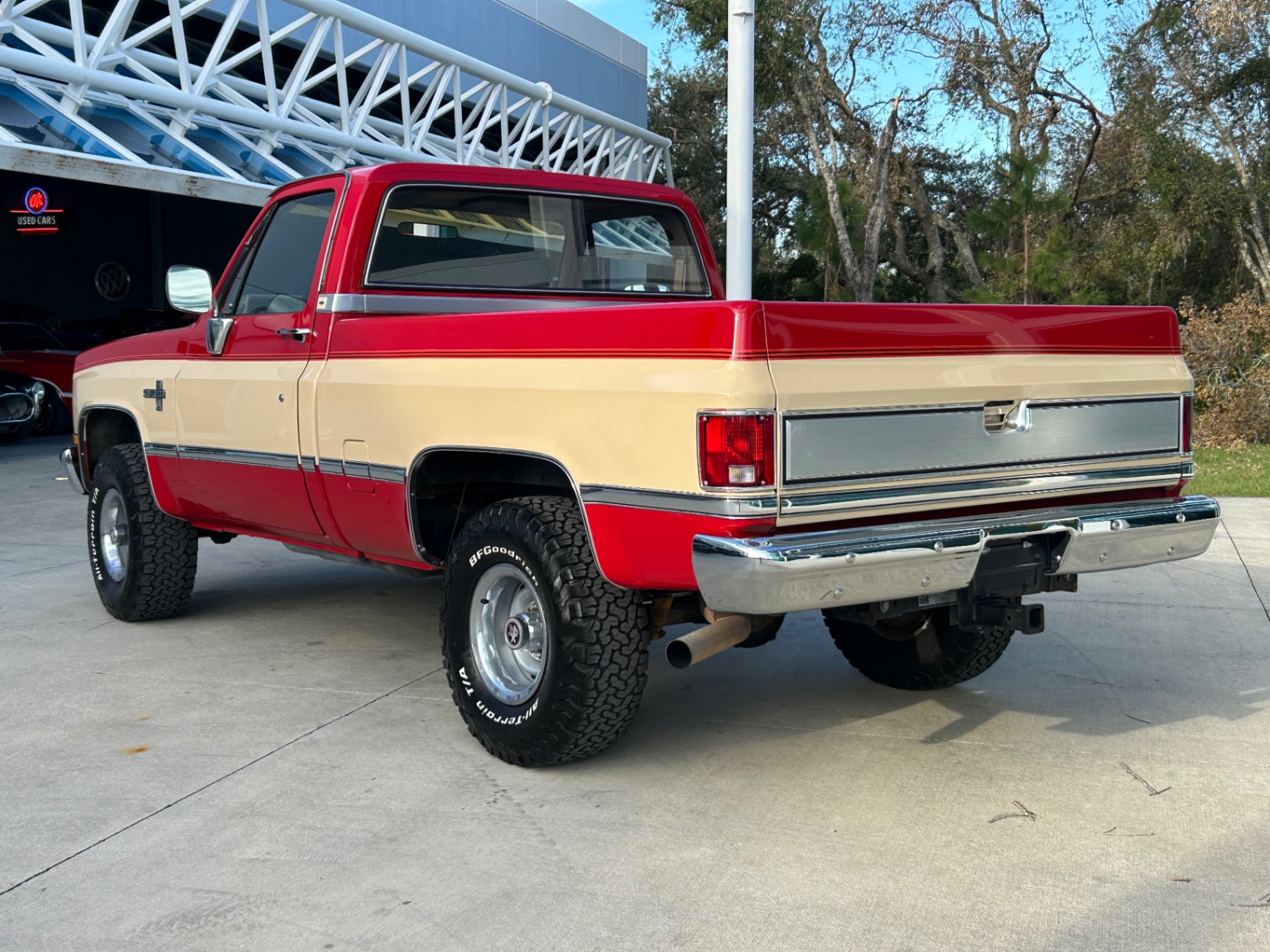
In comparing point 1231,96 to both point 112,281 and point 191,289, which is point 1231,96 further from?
point 112,281

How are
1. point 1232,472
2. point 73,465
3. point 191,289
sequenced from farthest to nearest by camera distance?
point 1232,472
point 73,465
point 191,289

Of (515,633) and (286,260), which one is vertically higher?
(286,260)

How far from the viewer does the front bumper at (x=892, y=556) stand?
3371mm

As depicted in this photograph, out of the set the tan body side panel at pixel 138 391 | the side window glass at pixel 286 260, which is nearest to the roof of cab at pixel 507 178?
the side window glass at pixel 286 260

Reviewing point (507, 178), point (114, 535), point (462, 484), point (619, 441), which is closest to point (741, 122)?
point (507, 178)

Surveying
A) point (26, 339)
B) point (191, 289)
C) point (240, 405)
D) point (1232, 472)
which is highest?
point (26, 339)

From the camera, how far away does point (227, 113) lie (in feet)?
53.9

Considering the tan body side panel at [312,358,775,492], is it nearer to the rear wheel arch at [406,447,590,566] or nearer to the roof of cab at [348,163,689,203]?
the rear wheel arch at [406,447,590,566]

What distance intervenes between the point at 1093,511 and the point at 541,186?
8.91 feet

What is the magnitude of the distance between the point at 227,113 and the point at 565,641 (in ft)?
47.5

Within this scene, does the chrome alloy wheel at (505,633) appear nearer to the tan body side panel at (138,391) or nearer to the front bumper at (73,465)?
the tan body side panel at (138,391)

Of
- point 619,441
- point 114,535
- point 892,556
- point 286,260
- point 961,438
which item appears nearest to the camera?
point 892,556

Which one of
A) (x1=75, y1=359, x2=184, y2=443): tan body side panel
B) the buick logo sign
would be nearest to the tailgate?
(x1=75, y1=359, x2=184, y2=443): tan body side panel

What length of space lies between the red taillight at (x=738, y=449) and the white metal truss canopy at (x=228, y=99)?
22.9 feet
